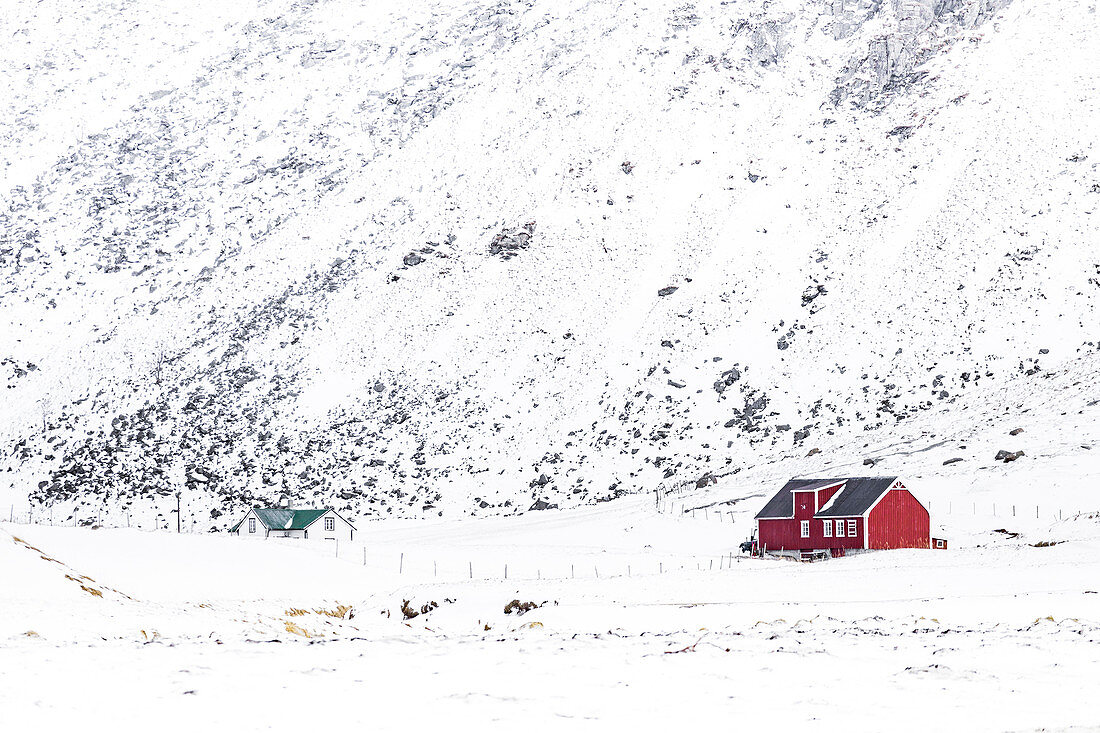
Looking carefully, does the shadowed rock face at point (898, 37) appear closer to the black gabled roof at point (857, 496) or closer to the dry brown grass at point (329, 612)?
the black gabled roof at point (857, 496)

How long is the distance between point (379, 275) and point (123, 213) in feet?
99.5

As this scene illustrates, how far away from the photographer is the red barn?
4891 cm

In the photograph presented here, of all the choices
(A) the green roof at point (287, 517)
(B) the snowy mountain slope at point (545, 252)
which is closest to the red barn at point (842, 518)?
(B) the snowy mountain slope at point (545, 252)

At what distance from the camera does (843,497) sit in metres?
50.2

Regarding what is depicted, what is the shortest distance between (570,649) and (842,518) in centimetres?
3800

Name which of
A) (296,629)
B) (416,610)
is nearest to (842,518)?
(416,610)

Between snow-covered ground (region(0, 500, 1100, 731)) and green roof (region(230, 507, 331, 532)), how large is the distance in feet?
87.6

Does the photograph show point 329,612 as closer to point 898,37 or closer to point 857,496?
point 857,496

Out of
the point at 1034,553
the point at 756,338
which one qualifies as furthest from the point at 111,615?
the point at 756,338

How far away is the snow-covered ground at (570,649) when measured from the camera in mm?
9758

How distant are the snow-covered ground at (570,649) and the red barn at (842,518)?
1206cm

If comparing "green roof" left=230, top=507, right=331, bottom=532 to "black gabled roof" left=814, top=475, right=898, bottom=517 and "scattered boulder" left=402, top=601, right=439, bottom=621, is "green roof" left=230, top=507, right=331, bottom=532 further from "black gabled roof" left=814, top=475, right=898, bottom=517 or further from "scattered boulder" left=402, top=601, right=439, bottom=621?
"scattered boulder" left=402, top=601, right=439, bottom=621

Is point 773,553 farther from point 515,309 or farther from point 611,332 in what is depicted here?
point 515,309

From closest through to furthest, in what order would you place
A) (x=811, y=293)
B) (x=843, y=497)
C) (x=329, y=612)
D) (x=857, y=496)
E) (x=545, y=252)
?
(x=329, y=612), (x=857, y=496), (x=843, y=497), (x=811, y=293), (x=545, y=252)
